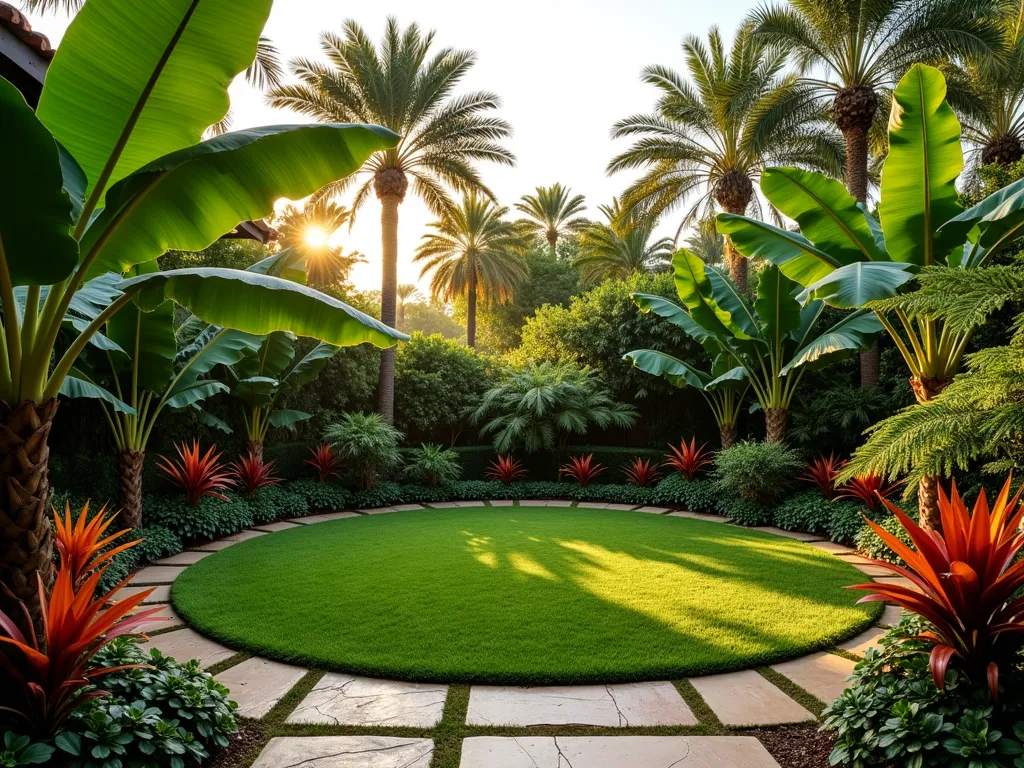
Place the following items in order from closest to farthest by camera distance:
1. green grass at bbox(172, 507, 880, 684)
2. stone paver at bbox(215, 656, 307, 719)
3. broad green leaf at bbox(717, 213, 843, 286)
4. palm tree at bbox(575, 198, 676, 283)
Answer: stone paver at bbox(215, 656, 307, 719) → green grass at bbox(172, 507, 880, 684) → broad green leaf at bbox(717, 213, 843, 286) → palm tree at bbox(575, 198, 676, 283)

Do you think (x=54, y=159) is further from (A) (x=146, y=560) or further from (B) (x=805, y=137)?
(B) (x=805, y=137)

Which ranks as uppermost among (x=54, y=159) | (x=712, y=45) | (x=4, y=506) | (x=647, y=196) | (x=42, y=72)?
(x=712, y=45)

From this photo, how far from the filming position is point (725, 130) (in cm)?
1434

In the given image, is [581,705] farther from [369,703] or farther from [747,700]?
[369,703]

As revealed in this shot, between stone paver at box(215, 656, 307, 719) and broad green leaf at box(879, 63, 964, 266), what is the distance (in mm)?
5821

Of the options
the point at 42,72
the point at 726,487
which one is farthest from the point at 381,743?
the point at 726,487

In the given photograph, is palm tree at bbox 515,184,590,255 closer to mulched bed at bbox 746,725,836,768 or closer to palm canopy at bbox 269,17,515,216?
palm canopy at bbox 269,17,515,216

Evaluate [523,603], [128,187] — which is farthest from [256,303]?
[523,603]

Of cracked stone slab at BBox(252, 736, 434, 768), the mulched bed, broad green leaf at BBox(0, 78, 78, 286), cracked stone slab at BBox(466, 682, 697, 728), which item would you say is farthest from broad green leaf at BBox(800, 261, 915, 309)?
broad green leaf at BBox(0, 78, 78, 286)

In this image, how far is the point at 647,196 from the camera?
15.8 m

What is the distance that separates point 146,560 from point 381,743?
15.4 feet

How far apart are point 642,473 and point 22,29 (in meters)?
10.2

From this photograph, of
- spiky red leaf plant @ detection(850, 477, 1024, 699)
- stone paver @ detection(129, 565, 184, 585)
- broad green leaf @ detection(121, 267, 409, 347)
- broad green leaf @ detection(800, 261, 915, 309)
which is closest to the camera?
spiky red leaf plant @ detection(850, 477, 1024, 699)

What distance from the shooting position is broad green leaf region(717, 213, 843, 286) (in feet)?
19.3
